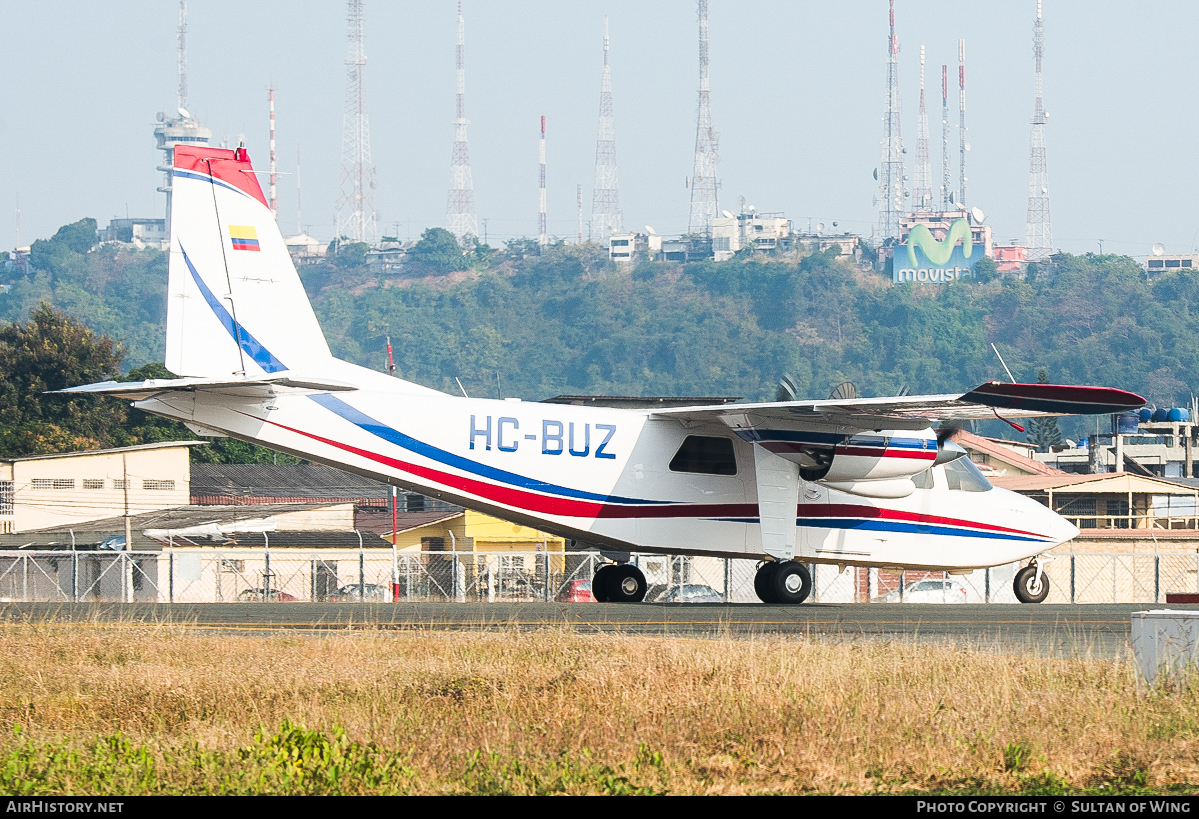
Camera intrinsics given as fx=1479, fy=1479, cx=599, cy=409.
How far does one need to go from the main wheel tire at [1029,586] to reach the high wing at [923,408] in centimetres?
523

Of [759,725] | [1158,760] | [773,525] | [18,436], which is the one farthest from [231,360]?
[18,436]

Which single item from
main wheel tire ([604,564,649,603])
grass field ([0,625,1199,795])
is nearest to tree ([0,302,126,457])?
main wheel tire ([604,564,649,603])

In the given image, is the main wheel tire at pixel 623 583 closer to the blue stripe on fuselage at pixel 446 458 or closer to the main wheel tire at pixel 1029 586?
the blue stripe on fuselage at pixel 446 458

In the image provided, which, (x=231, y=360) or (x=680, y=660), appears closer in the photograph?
(x=680, y=660)

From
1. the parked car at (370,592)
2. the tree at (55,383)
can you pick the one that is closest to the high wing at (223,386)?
the parked car at (370,592)

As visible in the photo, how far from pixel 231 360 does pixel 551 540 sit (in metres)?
45.2

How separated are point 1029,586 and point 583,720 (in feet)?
64.9

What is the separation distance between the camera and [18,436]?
98.3 meters

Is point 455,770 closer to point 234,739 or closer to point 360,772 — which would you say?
point 360,772

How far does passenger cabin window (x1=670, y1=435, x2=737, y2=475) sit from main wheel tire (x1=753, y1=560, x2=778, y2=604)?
1844 millimetres

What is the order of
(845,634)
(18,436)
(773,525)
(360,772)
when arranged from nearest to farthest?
(360,772) → (845,634) → (773,525) → (18,436)

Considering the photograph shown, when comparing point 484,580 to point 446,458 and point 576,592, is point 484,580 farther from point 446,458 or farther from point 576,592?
point 446,458

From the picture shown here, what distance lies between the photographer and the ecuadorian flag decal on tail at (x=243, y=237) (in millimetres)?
23875

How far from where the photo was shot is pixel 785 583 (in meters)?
26.7
